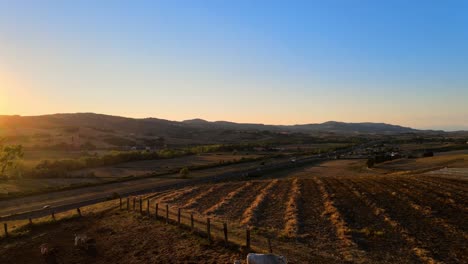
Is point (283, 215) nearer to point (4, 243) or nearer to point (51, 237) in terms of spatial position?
point (51, 237)

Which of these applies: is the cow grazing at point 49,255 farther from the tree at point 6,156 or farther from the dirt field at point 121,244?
the tree at point 6,156

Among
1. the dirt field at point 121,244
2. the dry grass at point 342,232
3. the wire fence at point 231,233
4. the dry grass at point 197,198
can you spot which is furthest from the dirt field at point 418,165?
the dirt field at point 121,244

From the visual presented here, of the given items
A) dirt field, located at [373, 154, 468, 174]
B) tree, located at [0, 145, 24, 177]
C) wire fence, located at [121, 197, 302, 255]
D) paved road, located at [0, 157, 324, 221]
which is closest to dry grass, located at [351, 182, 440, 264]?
wire fence, located at [121, 197, 302, 255]

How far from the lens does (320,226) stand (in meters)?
32.3

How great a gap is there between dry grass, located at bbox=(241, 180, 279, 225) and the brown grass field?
0.09m

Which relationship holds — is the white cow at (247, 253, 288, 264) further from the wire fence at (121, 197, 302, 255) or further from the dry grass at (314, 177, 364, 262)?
the dry grass at (314, 177, 364, 262)

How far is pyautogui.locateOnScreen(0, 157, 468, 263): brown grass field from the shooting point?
80.3 ft

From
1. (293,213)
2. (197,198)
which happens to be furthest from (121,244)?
(197,198)

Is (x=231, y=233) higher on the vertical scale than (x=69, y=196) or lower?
higher

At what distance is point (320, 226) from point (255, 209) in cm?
976

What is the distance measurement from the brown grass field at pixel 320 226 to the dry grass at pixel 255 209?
0.09 m

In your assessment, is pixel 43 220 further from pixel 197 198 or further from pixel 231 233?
pixel 231 233

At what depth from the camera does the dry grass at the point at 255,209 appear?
116 ft

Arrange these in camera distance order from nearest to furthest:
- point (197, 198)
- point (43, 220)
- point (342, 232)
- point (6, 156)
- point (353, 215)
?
point (342, 232)
point (353, 215)
point (43, 220)
point (197, 198)
point (6, 156)
